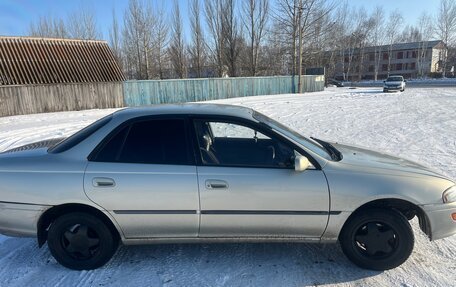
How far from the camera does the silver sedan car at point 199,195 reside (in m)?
2.95

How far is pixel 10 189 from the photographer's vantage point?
303 cm

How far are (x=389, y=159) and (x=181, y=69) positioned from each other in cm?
4475

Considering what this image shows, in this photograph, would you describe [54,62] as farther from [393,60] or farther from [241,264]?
[393,60]

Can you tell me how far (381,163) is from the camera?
A: 3.21 meters

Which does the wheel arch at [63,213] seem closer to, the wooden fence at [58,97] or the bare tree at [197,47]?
the wooden fence at [58,97]

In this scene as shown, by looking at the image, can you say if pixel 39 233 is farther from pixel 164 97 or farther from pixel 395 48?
pixel 395 48

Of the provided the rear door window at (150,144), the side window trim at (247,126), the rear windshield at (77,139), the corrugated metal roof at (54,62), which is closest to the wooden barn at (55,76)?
the corrugated metal roof at (54,62)

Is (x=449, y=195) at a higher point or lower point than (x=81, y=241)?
higher

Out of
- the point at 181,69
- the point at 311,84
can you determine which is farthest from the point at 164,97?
the point at 181,69

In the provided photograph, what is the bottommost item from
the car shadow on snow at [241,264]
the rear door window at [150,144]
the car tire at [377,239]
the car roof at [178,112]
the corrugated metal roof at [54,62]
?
the car shadow on snow at [241,264]

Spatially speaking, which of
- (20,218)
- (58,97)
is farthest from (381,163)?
(58,97)

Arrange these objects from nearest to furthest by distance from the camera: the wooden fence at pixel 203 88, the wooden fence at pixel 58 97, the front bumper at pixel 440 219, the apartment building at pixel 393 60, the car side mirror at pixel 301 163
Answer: the car side mirror at pixel 301 163 → the front bumper at pixel 440 219 → the wooden fence at pixel 58 97 → the wooden fence at pixel 203 88 → the apartment building at pixel 393 60

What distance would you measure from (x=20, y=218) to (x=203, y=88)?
2296cm

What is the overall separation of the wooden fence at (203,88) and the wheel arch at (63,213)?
62.1ft
